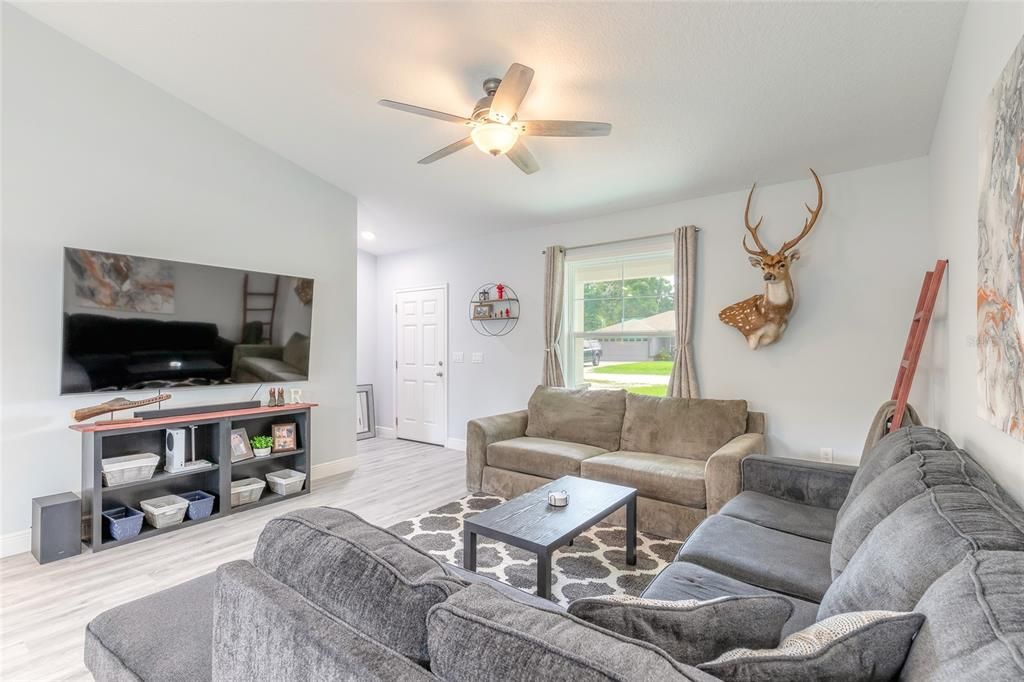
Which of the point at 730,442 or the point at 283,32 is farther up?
the point at 283,32

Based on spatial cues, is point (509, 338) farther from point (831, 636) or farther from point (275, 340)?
point (831, 636)

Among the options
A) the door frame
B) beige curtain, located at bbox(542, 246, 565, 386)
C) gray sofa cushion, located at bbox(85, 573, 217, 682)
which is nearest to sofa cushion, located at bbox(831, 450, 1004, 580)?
gray sofa cushion, located at bbox(85, 573, 217, 682)

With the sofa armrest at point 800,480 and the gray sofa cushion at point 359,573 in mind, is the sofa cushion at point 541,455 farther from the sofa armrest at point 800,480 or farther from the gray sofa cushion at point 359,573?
the gray sofa cushion at point 359,573

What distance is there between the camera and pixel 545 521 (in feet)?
7.32

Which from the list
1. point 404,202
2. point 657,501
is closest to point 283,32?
point 404,202

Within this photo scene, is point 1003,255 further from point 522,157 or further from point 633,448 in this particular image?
point 633,448

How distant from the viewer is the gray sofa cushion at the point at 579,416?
3898mm

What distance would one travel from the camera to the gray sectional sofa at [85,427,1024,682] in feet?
2.14

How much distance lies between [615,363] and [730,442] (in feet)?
4.72

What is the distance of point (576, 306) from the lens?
4.71 metres

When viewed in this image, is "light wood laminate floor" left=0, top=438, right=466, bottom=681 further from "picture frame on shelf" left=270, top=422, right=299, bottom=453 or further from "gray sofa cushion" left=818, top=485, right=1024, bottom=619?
"gray sofa cushion" left=818, top=485, right=1024, bottom=619

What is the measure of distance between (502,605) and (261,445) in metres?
3.62

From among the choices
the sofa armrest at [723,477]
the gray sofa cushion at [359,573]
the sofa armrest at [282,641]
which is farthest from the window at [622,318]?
the sofa armrest at [282,641]

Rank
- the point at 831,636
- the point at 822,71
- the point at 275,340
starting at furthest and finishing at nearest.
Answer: the point at 275,340 → the point at 822,71 → the point at 831,636
